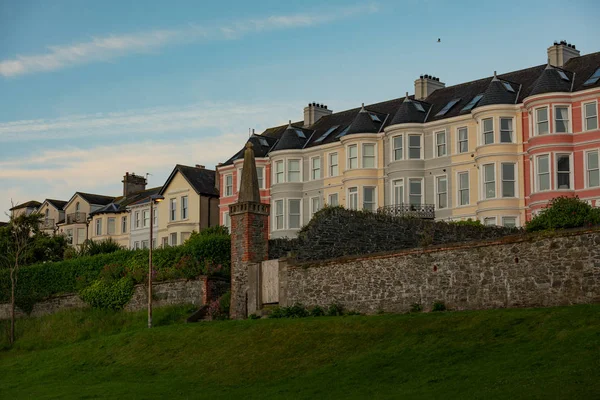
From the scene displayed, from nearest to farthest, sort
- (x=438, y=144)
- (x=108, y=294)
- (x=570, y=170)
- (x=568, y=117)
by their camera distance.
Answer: (x=108, y=294) < (x=570, y=170) < (x=568, y=117) < (x=438, y=144)

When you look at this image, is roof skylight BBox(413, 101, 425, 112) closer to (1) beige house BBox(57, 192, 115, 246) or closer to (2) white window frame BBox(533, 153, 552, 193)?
(2) white window frame BBox(533, 153, 552, 193)

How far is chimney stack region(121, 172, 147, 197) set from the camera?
90062 millimetres

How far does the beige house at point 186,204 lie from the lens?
74812 millimetres

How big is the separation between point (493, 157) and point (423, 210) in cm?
583

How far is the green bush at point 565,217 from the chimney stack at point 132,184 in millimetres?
59872

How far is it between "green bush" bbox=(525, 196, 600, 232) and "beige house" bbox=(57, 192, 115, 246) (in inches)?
2397

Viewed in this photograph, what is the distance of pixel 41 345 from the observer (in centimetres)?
4469

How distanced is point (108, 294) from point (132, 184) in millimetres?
44282

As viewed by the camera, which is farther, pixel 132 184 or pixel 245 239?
pixel 132 184

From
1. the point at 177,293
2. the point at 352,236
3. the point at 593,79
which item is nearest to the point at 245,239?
the point at 352,236

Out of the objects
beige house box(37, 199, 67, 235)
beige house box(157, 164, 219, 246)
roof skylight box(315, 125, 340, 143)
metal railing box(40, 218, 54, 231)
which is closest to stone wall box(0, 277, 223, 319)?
roof skylight box(315, 125, 340, 143)

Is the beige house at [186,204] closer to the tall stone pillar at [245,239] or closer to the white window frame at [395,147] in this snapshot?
the white window frame at [395,147]

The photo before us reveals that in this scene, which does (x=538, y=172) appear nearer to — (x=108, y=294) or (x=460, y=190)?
(x=460, y=190)

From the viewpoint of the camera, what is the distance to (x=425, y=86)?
64.6m
